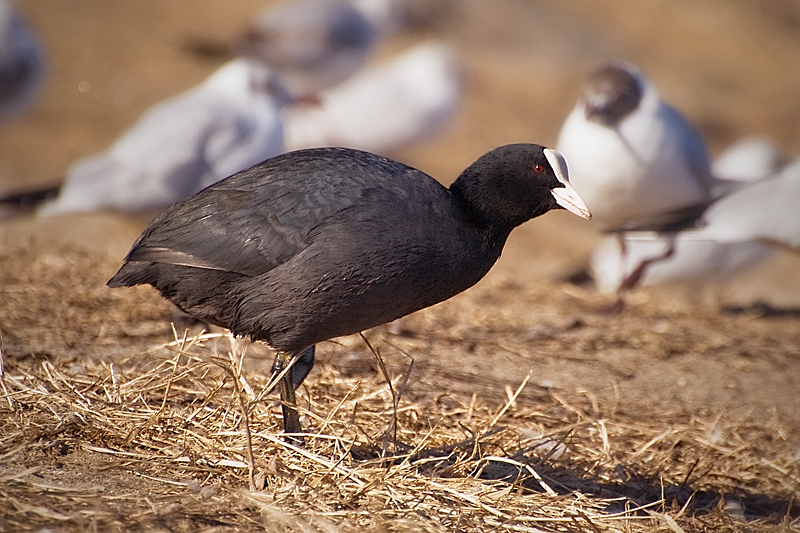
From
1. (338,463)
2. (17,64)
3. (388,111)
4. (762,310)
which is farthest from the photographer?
(388,111)

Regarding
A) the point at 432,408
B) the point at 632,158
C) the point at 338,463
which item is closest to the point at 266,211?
the point at 338,463

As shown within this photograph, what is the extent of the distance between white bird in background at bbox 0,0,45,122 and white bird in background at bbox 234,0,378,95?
2.20m

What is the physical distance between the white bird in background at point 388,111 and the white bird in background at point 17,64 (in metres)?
2.29

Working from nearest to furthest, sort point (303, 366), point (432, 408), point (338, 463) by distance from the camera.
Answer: point (338, 463), point (303, 366), point (432, 408)

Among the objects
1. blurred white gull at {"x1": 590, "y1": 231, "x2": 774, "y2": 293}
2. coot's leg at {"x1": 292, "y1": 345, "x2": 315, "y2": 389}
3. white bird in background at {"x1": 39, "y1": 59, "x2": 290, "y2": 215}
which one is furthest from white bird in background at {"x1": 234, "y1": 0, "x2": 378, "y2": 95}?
coot's leg at {"x1": 292, "y1": 345, "x2": 315, "y2": 389}

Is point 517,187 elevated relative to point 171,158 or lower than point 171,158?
elevated

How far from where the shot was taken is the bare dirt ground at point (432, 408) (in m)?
2.56

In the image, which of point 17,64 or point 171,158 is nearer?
point 171,158

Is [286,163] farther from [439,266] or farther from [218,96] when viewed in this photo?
[218,96]

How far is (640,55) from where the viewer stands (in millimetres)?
14039

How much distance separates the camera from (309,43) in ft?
28.7

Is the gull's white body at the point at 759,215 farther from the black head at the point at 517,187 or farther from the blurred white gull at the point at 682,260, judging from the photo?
the black head at the point at 517,187

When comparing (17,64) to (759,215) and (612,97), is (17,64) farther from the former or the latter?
(759,215)

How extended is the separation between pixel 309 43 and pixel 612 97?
402cm
